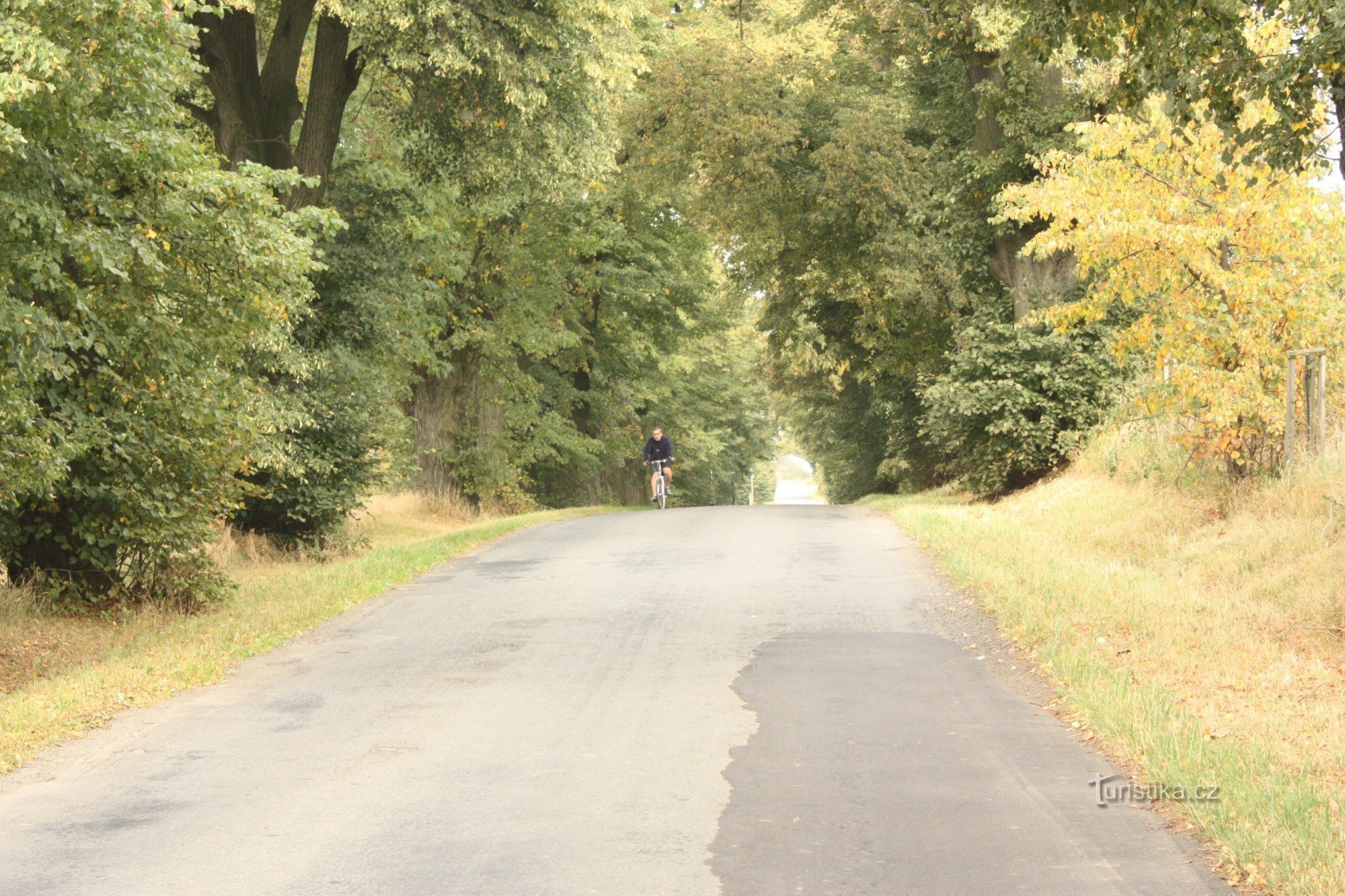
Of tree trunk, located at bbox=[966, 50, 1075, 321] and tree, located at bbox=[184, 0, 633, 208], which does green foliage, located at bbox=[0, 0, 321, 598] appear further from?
tree trunk, located at bbox=[966, 50, 1075, 321]

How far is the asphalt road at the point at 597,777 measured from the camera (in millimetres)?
5340

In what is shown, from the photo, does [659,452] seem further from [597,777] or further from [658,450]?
[597,777]

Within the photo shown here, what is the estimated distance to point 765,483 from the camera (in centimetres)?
13588

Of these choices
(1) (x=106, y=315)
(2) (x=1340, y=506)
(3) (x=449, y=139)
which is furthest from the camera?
(3) (x=449, y=139)

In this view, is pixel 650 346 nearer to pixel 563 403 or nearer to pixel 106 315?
pixel 563 403

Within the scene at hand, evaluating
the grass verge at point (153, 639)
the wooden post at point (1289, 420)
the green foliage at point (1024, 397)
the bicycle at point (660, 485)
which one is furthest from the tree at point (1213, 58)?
the bicycle at point (660, 485)

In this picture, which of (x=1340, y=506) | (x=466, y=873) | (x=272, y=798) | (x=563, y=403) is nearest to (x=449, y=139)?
(x=1340, y=506)

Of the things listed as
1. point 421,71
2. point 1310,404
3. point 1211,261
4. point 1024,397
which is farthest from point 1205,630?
point 1024,397

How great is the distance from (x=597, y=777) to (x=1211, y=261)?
10840 mm

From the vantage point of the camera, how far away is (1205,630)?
9.99 meters

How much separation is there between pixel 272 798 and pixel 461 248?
72.0 feet

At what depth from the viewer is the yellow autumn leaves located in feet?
46.3

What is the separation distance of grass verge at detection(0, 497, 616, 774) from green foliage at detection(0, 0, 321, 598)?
824 millimetres

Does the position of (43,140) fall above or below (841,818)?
above
